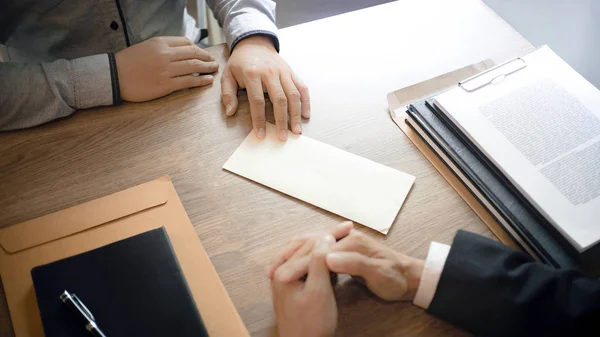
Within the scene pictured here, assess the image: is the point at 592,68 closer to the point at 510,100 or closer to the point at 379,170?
the point at 510,100

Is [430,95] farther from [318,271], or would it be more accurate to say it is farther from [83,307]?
[83,307]

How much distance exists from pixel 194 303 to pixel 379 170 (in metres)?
0.36

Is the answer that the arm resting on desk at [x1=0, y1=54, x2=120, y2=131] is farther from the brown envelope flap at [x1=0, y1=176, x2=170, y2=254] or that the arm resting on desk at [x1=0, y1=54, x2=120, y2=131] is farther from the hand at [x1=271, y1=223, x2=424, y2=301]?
the hand at [x1=271, y1=223, x2=424, y2=301]

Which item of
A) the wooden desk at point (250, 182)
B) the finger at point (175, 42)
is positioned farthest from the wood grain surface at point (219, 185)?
the finger at point (175, 42)

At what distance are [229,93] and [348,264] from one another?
0.39 meters

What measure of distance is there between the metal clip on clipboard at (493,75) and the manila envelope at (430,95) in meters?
0.06

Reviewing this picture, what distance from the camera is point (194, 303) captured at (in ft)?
2.09

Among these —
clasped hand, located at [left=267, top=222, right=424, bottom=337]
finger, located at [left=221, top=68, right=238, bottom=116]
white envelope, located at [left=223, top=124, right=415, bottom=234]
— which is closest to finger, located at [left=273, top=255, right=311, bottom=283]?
clasped hand, located at [left=267, top=222, right=424, bottom=337]

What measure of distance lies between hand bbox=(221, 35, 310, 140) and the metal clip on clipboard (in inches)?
11.1

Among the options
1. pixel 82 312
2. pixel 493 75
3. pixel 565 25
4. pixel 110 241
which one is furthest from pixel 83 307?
pixel 565 25

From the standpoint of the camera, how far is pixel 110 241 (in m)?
0.70

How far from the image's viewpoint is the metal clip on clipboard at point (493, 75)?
860 millimetres

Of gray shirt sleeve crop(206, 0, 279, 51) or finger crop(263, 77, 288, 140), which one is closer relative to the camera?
finger crop(263, 77, 288, 140)

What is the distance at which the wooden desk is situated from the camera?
68 centimetres
